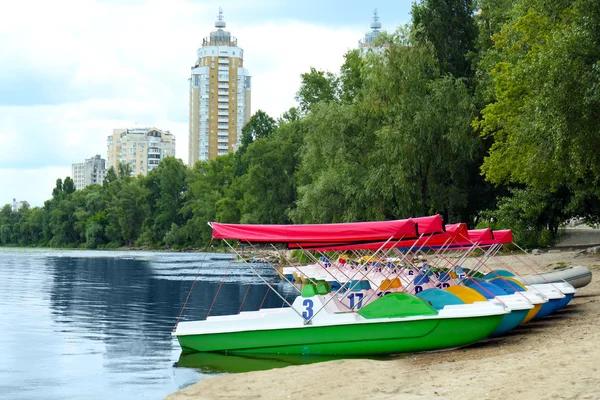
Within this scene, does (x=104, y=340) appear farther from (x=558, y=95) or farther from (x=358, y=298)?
(x=558, y=95)

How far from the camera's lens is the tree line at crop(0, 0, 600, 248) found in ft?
78.9

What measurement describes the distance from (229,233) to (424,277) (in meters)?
7.19

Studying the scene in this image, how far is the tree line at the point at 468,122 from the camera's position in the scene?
24.0 metres

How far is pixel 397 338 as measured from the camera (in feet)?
51.6

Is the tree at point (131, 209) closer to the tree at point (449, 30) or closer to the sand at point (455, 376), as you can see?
the tree at point (449, 30)

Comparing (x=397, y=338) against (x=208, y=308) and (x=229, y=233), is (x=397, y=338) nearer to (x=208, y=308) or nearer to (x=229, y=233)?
(x=229, y=233)

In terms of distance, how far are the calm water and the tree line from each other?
1104 centimetres

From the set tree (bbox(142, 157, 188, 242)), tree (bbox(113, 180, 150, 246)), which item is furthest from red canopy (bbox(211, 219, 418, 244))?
tree (bbox(113, 180, 150, 246))

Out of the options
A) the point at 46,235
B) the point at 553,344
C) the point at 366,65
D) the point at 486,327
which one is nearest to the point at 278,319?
the point at 486,327

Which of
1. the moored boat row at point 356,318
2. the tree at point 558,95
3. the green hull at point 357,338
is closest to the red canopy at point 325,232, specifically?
the moored boat row at point 356,318

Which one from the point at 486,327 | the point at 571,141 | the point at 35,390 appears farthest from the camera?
the point at 571,141

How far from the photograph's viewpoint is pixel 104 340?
2056 centimetres

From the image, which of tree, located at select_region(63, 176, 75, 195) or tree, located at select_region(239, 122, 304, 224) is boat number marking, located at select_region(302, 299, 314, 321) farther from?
tree, located at select_region(63, 176, 75, 195)

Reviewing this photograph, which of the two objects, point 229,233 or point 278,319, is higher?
point 229,233
